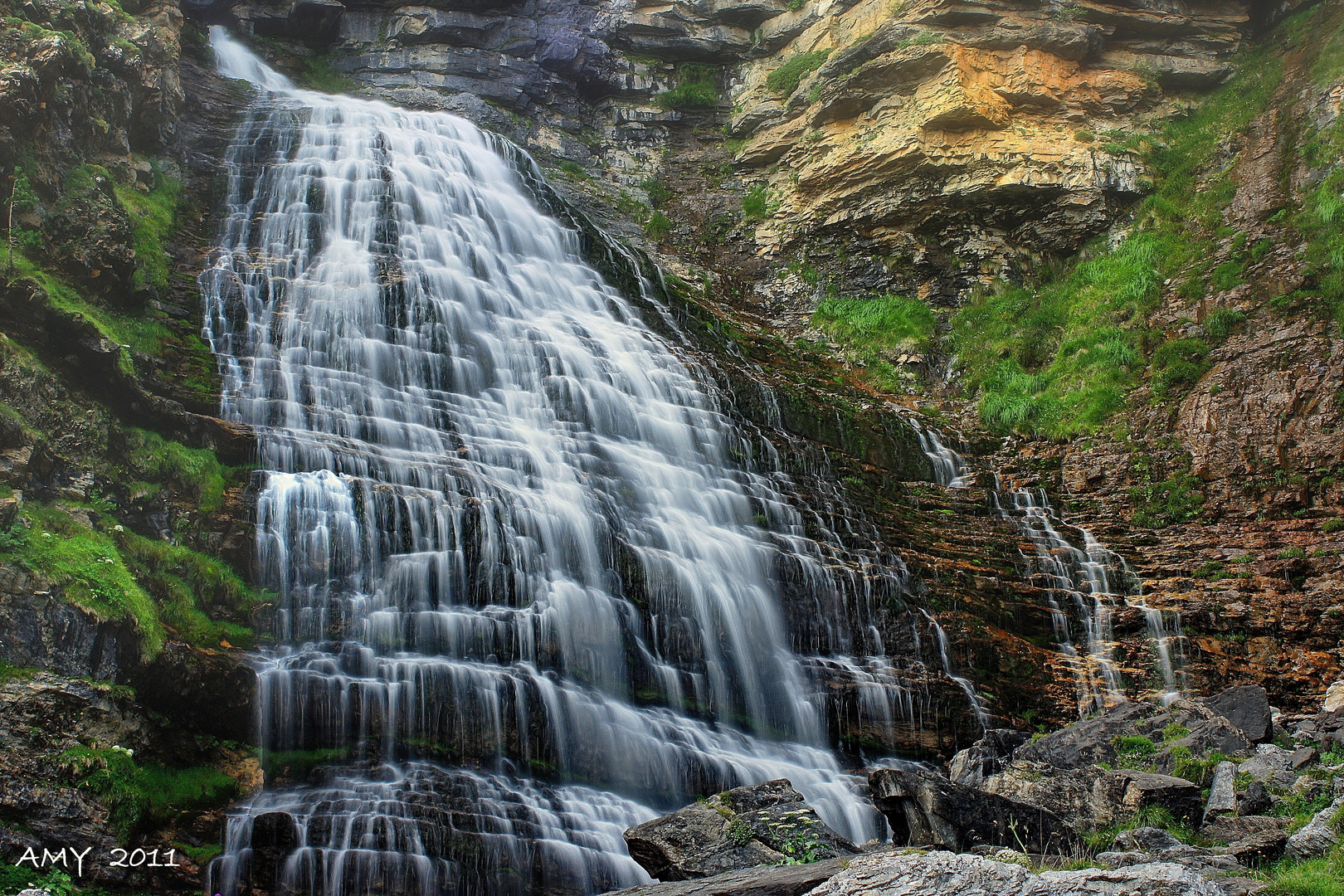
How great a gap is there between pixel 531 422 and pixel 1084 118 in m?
16.7

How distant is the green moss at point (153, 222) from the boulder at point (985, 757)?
13.8m

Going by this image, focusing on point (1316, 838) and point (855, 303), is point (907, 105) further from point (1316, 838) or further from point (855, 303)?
point (1316, 838)

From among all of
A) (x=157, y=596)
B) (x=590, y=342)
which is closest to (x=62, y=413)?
(x=157, y=596)

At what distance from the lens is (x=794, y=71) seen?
84.3ft

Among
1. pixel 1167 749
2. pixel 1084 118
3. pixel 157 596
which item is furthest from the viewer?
pixel 1084 118

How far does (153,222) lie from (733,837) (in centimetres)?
1538

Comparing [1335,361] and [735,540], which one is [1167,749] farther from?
[1335,361]

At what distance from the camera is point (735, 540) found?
1296cm

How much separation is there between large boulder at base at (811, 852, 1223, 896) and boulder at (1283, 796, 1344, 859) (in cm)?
158

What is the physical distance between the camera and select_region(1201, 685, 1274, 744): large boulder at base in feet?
29.7

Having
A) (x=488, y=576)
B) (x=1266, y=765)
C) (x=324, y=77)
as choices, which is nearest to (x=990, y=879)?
(x=1266, y=765)

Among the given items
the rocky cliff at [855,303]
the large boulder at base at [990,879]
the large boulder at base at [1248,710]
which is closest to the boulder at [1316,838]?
the large boulder at base at [990,879]

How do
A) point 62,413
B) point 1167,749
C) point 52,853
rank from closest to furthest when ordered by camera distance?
point 52,853 → point 1167,749 → point 62,413

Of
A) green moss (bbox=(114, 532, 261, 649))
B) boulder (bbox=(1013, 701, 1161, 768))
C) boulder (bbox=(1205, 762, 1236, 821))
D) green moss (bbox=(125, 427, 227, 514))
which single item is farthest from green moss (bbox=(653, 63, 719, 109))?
boulder (bbox=(1205, 762, 1236, 821))
